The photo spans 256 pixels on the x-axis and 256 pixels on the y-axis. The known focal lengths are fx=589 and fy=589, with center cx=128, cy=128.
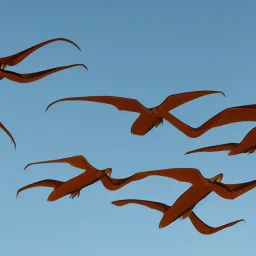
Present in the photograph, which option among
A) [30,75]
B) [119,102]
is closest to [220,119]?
[119,102]

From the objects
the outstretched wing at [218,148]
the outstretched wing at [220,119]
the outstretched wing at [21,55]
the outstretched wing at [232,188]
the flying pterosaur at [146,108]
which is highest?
the outstretched wing at [21,55]

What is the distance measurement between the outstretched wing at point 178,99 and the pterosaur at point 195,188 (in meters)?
1.00

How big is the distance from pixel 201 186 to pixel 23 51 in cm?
352

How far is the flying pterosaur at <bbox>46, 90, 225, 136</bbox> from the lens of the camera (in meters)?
9.21

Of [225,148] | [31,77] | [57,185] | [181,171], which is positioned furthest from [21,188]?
[225,148]

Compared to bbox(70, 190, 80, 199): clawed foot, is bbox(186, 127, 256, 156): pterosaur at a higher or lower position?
higher

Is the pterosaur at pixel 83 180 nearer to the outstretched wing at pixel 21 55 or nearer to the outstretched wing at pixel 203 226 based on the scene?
the outstretched wing at pixel 203 226

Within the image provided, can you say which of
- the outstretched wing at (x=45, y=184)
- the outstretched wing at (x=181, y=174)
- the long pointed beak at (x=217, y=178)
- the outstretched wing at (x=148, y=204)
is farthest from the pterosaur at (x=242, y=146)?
the outstretched wing at (x=45, y=184)

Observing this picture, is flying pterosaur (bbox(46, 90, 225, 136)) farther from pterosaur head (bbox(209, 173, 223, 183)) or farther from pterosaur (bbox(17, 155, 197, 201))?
pterosaur head (bbox(209, 173, 223, 183))

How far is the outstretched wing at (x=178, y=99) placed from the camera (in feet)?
30.0

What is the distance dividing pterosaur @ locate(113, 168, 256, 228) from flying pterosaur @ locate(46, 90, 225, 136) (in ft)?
2.84

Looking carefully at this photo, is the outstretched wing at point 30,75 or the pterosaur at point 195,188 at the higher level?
the outstretched wing at point 30,75

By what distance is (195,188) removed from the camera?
9.50 m

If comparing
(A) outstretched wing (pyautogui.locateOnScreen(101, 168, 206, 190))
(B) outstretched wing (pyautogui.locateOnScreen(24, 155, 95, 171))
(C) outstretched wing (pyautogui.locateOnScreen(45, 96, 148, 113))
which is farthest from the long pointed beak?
(B) outstretched wing (pyautogui.locateOnScreen(24, 155, 95, 171))
